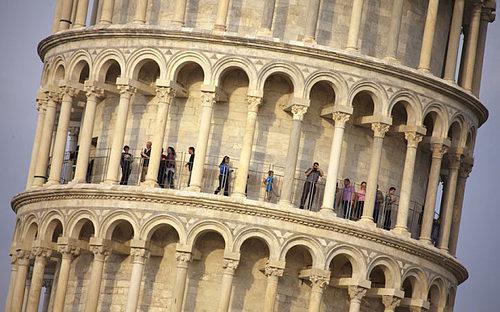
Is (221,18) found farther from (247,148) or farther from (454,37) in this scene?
(454,37)

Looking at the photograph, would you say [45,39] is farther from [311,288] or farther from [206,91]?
[311,288]

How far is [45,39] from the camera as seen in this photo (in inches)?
2918

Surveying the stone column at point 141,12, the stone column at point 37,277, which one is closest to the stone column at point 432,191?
the stone column at point 141,12

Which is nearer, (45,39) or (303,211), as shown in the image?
(303,211)

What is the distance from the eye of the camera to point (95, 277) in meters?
70.2

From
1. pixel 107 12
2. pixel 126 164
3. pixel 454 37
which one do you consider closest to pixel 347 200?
pixel 126 164

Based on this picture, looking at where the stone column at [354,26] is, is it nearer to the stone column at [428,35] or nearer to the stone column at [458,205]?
the stone column at [428,35]

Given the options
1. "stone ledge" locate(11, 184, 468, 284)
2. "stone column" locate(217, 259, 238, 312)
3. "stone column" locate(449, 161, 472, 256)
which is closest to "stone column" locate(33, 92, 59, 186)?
"stone ledge" locate(11, 184, 468, 284)

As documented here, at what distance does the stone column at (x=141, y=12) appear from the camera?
71.6m

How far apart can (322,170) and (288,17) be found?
15.8 feet

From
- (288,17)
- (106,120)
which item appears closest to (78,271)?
(106,120)

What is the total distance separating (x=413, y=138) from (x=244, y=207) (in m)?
6.12

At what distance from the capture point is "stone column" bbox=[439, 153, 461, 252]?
73.2 metres

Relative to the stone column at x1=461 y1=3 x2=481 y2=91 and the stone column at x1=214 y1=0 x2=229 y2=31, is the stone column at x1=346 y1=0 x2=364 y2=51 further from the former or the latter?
the stone column at x1=461 y1=3 x2=481 y2=91
